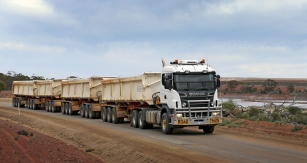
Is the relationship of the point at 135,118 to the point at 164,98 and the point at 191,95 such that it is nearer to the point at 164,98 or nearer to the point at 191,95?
A: the point at 164,98

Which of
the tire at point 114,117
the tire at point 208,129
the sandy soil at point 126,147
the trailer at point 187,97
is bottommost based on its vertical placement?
the sandy soil at point 126,147

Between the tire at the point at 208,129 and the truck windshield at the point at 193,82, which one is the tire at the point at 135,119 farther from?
the truck windshield at the point at 193,82

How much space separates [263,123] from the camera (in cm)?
2123

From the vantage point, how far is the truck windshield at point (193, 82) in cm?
1683

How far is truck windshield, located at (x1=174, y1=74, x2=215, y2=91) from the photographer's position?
16.8 meters

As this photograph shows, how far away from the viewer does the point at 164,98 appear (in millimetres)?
17750

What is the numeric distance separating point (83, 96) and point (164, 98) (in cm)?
1500

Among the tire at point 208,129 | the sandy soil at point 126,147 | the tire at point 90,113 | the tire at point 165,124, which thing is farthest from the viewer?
the tire at point 90,113

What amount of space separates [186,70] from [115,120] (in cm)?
897

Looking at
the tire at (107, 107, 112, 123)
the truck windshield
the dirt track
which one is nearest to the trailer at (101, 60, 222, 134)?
the truck windshield

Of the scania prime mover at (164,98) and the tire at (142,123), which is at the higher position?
the scania prime mover at (164,98)

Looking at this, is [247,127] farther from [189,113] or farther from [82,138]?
[82,138]

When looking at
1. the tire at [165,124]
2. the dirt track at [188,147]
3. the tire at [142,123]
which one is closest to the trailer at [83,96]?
the tire at [142,123]

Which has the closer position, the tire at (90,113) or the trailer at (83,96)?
the tire at (90,113)
